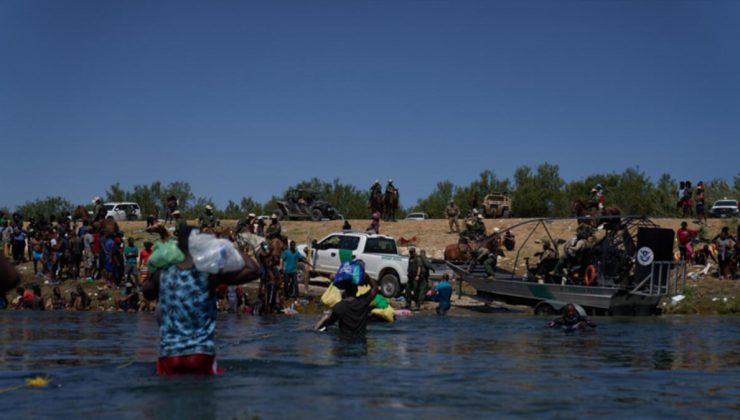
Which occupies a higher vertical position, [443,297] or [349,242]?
[349,242]

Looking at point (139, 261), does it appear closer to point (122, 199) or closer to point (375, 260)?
point (375, 260)

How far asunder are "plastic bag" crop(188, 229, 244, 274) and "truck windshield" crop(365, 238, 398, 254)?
71.2 ft

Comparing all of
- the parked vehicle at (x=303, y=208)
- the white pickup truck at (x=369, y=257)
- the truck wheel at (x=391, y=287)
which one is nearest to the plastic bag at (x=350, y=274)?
the white pickup truck at (x=369, y=257)

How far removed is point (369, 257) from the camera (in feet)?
98.3

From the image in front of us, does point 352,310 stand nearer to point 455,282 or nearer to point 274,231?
point 274,231

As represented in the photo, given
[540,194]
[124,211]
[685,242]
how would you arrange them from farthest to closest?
[540,194] < [124,211] < [685,242]

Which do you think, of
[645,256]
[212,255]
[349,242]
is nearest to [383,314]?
[645,256]

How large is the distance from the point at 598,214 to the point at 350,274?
12.3 m

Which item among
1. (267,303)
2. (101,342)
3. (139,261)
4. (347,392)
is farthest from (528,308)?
(347,392)

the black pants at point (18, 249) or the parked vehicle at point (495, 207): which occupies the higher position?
the parked vehicle at point (495, 207)

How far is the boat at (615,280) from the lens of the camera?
2492cm

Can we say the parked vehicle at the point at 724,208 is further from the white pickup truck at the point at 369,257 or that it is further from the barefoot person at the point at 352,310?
the barefoot person at the point at 352,310

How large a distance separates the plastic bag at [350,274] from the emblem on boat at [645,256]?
11.3m

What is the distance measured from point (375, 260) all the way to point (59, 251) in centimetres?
1084
